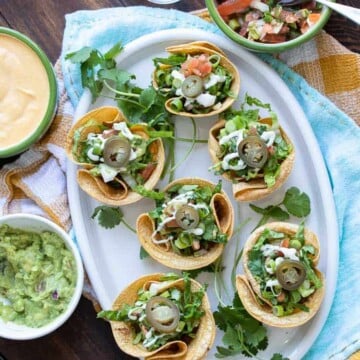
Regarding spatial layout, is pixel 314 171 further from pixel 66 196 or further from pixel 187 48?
pixel 66 196

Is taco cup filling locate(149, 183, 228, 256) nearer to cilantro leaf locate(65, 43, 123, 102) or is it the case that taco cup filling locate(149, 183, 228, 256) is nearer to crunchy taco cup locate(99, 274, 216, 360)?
crunchy taco cup locate(99, 274, 216, 360)

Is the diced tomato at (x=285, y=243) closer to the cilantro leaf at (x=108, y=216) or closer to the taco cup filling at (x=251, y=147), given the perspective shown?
the taco cup filling at (x=251, y=147)

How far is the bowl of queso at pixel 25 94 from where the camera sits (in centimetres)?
260

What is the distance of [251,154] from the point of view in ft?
8.21

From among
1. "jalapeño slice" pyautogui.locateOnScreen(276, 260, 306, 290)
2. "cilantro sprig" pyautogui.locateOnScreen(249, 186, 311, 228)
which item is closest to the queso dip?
"cilantro sprig" pyautogui.locateOnScreen(249, 186, 311, 228)

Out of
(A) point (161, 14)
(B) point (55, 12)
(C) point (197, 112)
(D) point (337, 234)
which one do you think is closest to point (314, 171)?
(D) point (337, 234)

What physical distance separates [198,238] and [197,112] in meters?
0.37

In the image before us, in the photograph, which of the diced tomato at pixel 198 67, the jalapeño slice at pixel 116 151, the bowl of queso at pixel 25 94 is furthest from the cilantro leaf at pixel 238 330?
the bowl of queso at pixel 25 94

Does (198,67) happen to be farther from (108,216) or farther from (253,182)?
(108,216)

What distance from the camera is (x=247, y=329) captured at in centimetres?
256

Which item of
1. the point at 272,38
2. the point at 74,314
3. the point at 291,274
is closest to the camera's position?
the point at 291,274

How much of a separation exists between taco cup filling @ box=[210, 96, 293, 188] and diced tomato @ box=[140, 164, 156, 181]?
18 cm

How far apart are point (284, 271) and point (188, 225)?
0.30 m

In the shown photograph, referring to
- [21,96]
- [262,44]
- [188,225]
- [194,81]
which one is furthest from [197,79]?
[21,96]
